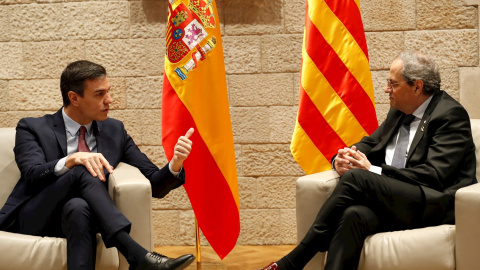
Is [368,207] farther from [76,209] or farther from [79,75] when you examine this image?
[79,75]

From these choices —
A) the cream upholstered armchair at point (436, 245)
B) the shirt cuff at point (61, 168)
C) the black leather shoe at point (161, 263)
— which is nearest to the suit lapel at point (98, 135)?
the shirt cuff at point (61, 168)

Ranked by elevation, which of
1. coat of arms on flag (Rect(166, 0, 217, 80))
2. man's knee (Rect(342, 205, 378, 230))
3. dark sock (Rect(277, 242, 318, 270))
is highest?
coat of arms on flag (Rect(166, 0, 217, 80))

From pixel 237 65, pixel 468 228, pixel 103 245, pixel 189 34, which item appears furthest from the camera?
pixel 237 65

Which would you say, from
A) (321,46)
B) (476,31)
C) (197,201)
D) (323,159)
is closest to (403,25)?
(476,31)

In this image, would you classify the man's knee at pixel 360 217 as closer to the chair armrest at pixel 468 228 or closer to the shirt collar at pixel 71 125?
the chair armrest at pixel 468 228

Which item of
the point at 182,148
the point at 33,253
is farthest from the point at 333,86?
the point at 33,253

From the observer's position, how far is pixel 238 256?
13.6 feet

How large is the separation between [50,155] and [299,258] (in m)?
1.32

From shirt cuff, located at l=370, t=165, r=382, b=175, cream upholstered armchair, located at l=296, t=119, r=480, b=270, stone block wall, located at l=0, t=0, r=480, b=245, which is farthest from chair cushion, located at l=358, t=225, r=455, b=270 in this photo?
stone block wall, located at l=0, t=0, r=480, b=245

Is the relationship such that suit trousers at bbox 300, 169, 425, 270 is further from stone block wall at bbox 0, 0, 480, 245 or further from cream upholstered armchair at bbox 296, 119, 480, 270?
stone block wall at bbox 0, 0, 480, 245

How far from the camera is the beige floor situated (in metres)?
3.88

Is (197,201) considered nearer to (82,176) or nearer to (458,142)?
(82,176)

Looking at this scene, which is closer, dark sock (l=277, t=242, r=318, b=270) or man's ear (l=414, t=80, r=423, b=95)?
dark sock (l=277, t=242, r=318, b=270)

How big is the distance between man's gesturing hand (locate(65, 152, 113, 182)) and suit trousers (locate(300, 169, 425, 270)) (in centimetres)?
97
